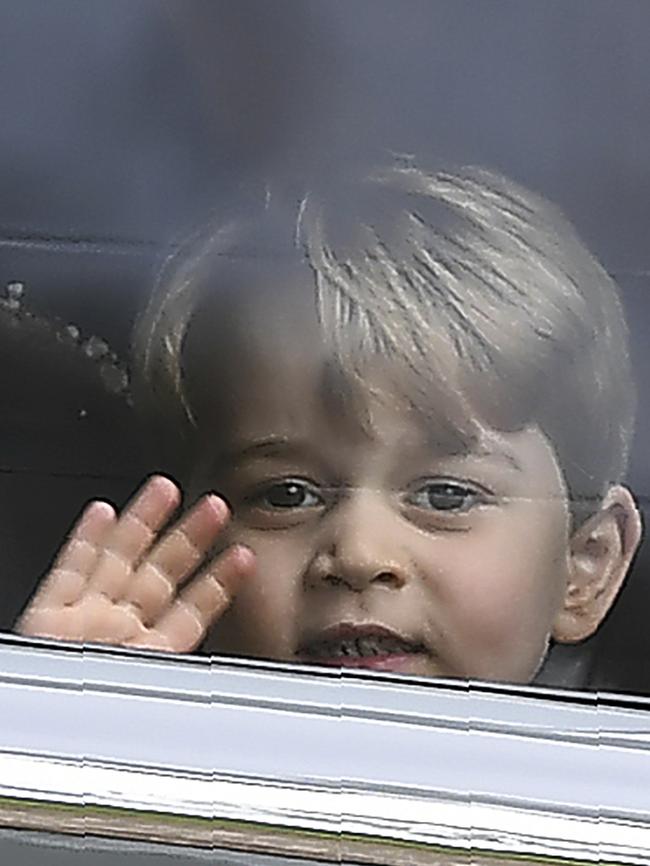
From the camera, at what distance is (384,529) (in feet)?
4.73

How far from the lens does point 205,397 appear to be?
151 centimetres

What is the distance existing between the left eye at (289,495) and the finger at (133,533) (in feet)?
0.25

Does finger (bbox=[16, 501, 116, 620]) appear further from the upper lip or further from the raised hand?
the upper lip

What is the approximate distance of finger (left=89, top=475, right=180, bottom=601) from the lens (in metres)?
1.42

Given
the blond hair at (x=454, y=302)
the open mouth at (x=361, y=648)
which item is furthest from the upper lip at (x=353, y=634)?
the blond hair at (x=454, y=302)

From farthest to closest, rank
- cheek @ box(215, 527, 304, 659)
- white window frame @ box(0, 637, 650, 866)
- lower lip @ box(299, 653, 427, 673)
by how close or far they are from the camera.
Answer: 1. cheek @ box(215, 527, 304, 659)
2. lower lip @ box(299, 653, 427, 673)
3. white window frame @ box(0, 637, 650, 866)

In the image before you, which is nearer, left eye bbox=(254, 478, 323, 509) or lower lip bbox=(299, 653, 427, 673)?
lower lip bbox=(299, 653, 427, 673)

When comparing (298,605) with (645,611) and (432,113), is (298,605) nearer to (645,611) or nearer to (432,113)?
(645,611)

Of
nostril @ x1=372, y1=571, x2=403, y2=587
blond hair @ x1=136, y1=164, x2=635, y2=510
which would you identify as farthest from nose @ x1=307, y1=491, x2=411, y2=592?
blond hair @ x1=136, y1=164, x2=635, y2=510

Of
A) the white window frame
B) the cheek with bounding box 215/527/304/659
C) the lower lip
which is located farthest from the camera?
the cheek with bounding box 215/527/304/659

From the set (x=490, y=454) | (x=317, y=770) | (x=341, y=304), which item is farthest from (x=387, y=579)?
(x=317, y=770)

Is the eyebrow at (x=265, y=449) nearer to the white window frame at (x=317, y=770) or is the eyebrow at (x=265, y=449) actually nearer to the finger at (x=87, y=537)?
the finger at (x=87, y=537)

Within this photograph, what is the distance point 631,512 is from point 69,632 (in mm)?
488

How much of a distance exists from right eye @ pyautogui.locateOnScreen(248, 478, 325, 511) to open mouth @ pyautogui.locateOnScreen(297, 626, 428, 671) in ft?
0.39
